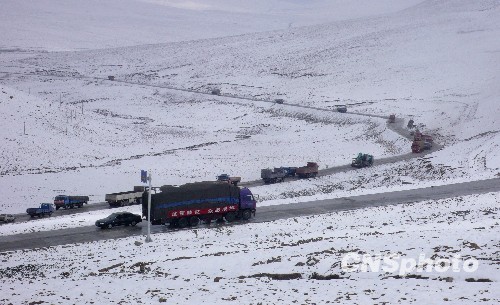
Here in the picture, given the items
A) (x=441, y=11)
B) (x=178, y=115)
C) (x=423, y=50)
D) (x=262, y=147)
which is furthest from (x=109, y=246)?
(x=441, y=11)

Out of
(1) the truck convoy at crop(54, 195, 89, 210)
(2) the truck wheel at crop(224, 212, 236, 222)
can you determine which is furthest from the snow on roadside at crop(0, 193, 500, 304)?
(1) the truck convoy at crop(54, 195, 89, 210)

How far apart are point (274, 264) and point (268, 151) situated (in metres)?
48.9

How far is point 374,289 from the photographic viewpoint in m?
17.2

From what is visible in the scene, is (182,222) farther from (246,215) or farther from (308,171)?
(308,171)

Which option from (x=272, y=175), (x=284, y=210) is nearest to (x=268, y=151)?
(x=272, y=175)

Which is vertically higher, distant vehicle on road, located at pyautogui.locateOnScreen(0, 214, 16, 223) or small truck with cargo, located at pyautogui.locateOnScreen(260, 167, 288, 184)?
small truck with cargo, located at pyautogui.locateOnScreen(260, 167, 288, 184)

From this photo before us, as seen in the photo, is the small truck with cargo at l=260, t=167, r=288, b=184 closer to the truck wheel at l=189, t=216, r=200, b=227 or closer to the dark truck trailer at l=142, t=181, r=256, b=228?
the dark truck trailer at l=142, t=181, r=256, b=228

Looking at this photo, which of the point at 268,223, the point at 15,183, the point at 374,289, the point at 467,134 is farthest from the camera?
the point at 467,134

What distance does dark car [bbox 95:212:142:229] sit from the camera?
33156mm

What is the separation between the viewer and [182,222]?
107ft

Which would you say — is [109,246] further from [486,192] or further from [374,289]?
[486,192]

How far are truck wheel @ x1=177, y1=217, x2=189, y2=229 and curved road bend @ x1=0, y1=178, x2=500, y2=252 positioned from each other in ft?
2.65

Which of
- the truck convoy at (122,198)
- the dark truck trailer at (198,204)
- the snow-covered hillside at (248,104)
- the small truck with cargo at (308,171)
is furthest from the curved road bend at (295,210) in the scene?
the small truck with cargo at (308,171)

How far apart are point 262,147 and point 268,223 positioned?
40.1 m
